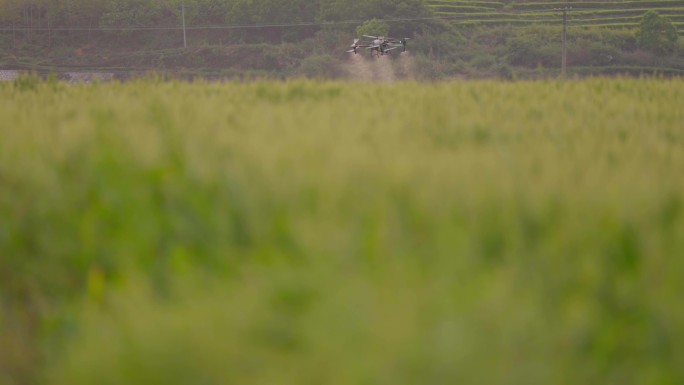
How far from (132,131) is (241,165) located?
45.9 inches

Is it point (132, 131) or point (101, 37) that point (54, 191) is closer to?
point (132, 131)

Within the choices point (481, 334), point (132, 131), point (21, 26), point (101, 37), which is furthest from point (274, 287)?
point (21, 26)

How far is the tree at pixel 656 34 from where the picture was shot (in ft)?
168

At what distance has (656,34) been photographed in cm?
5128

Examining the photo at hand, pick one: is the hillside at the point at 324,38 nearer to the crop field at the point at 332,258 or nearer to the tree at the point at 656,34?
the tree at the point at 656,34

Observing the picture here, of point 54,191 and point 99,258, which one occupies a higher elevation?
point 54,191

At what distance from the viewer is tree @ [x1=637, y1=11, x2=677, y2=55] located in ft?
168

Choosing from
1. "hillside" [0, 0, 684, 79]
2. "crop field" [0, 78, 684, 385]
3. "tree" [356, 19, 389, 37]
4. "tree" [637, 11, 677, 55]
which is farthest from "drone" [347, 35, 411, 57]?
"crop field" [0, 78, 684, 385]

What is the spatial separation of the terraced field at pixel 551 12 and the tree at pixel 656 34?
5957mm

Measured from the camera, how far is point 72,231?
12.5 ft

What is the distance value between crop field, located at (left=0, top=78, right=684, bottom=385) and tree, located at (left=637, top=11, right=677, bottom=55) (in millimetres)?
49840

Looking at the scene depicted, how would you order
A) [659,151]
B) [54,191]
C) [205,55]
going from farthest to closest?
1. [205,55]
2. [659,151]
3. [54,191]

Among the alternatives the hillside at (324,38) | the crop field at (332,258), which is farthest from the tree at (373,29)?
the crop field at (332,258)

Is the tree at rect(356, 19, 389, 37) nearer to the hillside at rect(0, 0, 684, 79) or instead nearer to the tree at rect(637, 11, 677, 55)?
the hillside at rect(0, 0, 684, 79)
